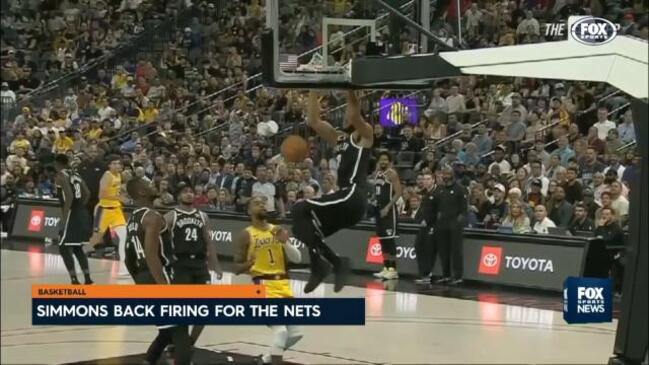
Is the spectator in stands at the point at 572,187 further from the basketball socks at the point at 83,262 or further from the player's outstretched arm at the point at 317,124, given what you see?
the player's outstretched arm at the point at 317,124

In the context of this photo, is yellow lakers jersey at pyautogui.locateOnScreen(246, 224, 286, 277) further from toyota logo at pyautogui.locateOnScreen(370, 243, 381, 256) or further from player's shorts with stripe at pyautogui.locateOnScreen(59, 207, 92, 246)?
toyota logo at pyautogui.locateOnScreen(370, 243, 381, 256)

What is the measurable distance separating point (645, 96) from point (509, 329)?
6282mm

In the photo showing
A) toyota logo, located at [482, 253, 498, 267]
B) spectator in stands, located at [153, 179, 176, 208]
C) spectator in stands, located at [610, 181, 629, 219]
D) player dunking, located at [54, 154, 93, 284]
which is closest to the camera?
spectator in stands, located at [153, 179, 176, 208]

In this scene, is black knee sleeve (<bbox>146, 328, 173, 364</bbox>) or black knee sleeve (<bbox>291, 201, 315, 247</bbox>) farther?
black knee sleeve (<bbox>146, 328, 173, 364</bbox>)

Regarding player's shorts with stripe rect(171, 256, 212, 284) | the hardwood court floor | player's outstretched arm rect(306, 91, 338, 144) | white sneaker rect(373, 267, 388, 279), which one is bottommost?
the hardwood court floor

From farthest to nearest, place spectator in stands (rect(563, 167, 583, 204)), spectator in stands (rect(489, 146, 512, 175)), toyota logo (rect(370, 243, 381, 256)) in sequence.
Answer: toyota logo (rect(370, 243, 381, 256)) < spectator in stands (rect(489, 146, 512, 175)) < spectator in stands (rect(563, 167, 583, 204))

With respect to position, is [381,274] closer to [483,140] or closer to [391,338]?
[483,140]

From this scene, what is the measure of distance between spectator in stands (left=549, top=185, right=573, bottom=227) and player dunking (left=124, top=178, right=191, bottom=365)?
18.7ft

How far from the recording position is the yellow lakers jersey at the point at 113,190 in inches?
513

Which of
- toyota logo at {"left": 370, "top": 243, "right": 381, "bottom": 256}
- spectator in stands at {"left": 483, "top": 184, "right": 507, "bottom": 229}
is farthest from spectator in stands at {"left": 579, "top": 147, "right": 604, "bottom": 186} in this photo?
toyota logo at {"left": 370, "top": 243, "right": 381, "bottom": 256}

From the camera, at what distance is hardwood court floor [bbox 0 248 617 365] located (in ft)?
31.6

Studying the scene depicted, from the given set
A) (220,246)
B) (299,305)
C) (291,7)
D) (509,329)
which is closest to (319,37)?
(291,7)

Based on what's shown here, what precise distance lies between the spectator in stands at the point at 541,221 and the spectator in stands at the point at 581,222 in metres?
0.27

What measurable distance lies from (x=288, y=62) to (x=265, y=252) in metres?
3.15
